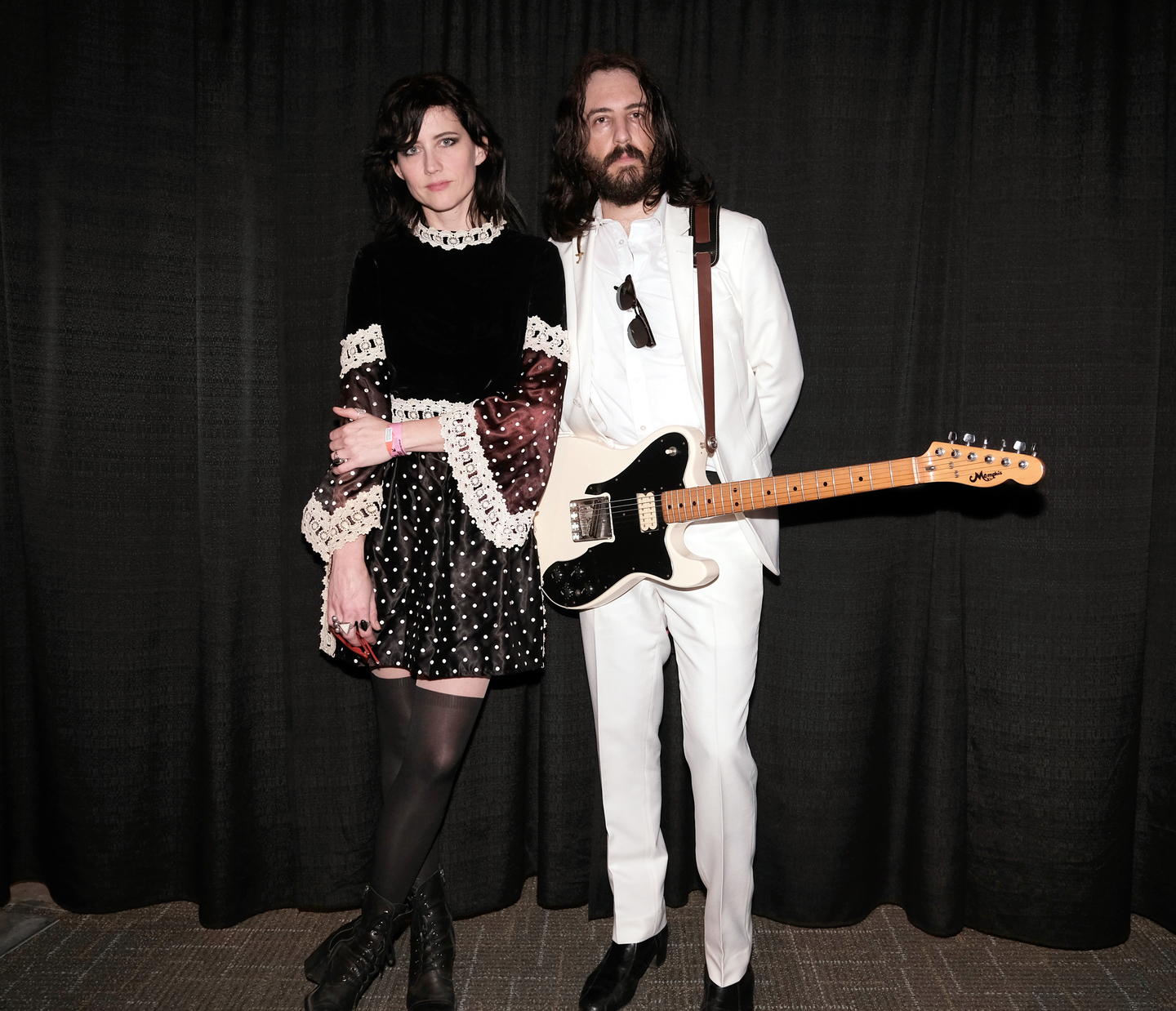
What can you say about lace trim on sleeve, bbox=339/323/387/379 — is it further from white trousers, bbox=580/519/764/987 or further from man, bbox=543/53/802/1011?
white trousers, bbox=580/519/764/987

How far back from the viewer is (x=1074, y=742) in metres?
2.21

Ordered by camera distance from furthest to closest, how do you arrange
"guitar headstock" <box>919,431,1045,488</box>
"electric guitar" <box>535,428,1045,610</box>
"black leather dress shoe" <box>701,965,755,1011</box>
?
"black leather dress shoe" <box>701,965,755,1011</box>
"electric guitar" <box>535,428,1045,610</box>
"guitar headstock" <box>919,431,1045,488</box>

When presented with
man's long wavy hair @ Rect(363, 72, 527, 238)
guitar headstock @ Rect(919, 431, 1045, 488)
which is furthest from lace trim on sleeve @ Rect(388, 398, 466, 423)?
guitar headstock @ Rect(919, 431, 1045, 488)

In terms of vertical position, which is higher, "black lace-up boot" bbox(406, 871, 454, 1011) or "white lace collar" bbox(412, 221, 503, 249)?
"white lace collar" bbox(412, 221, 503, 249)

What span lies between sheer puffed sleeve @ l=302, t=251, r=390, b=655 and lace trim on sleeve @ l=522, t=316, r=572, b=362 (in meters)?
0.32

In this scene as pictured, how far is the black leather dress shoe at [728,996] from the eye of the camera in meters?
1.93

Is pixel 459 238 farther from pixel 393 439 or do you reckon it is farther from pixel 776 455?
pixel 776 455

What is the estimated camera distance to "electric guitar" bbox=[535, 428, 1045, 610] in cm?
172

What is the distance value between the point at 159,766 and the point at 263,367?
3.64 ft

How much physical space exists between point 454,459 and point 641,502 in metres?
0.40

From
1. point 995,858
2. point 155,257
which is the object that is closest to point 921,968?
point 995,858

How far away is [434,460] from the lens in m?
1.90

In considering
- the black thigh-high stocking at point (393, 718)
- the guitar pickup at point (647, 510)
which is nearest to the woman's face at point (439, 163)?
the guitar pickup at point (647, 510)

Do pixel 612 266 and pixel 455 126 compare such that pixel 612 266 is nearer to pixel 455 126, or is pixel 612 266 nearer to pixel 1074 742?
pixel 455 126
